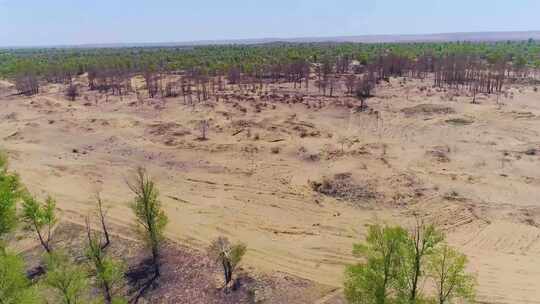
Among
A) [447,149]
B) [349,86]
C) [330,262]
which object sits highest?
[349,86]

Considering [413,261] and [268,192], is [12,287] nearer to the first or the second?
[413,261]

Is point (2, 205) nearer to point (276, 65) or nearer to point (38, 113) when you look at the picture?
point (38, 113)

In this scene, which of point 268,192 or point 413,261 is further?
point 268,192

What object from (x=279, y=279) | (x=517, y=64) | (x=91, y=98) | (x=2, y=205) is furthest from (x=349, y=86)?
(x=2, y=205)

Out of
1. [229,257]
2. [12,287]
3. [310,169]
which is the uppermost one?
[12,287]

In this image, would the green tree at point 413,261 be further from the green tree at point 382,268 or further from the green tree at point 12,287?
the green tree at point 12,287

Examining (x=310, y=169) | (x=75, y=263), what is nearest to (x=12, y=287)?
(x=75, y=263)

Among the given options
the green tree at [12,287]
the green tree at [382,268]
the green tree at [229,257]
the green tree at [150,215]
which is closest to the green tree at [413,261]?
the green tree at [382,268]
